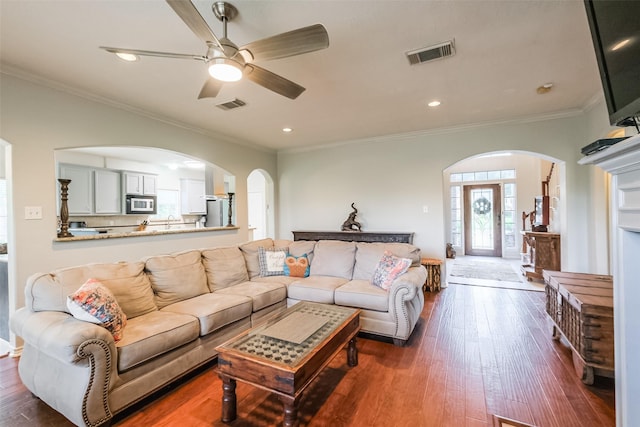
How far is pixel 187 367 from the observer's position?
2.13 m

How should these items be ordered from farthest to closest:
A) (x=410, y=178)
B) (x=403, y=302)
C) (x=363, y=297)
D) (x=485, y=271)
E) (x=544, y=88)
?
(x=485, y=271)
(x=410, y=178)
(x=544, y=88)
(x=363, y=297)
(x=403, y=302)

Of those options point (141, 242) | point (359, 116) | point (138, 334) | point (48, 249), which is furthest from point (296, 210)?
point (138, 334)

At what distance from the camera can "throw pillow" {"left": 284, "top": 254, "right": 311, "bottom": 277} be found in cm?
365

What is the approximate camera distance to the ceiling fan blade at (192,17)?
1.43 metres

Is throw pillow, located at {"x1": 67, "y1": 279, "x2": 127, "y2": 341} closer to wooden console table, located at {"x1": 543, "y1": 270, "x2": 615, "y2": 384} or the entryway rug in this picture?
wooden console table, located at {"x1": 543, "y1": 270, "x2": 615, "y2": 384}

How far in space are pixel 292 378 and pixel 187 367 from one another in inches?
42.6

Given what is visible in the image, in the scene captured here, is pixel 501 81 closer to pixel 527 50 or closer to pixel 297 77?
pixel 527 50

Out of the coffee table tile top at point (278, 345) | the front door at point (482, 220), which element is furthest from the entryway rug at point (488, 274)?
the coffee table tile top at point (278, 345)

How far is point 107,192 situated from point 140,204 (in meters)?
0.72

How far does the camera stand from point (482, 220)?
7980 millimetres

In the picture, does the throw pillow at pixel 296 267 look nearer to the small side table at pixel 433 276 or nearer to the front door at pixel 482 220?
the small side table at pixel 433 276

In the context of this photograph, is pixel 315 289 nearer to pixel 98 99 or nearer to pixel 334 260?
pixel 334 260

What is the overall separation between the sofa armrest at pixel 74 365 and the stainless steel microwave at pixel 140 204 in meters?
5.19

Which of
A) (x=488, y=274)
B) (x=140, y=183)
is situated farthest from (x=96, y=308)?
(x=488, y=274)
